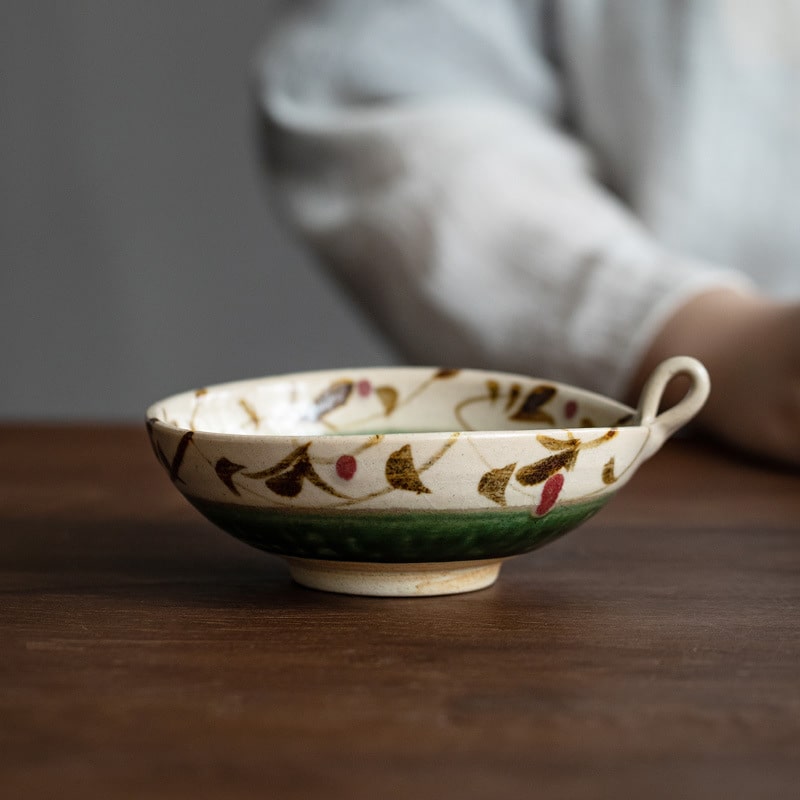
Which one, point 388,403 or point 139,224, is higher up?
point 388,403

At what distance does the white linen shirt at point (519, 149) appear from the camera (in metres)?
0.77

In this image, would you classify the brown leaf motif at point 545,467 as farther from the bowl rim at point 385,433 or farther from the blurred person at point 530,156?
the blurred person at point 530,156

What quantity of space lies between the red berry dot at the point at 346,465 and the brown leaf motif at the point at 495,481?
0.04 metres

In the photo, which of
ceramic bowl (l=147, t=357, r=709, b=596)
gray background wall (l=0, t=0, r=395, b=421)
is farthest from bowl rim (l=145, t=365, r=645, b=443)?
gray background wall (l=0, t=0, r=395, b=421)

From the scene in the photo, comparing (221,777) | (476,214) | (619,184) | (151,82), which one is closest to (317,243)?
(476,214)

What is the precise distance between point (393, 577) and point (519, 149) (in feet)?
1.73

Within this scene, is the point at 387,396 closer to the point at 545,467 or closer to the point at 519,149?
the point at 545,467

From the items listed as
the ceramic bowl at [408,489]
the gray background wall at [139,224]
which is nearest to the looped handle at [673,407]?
the ceramic bowl at [408,489]

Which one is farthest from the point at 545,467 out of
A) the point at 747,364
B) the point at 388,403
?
the point at 747,364

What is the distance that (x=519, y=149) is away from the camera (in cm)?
80

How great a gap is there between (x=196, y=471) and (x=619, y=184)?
Result: 2.10 ft

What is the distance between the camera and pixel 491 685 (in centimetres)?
26

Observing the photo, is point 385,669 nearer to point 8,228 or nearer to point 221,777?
point 221,777

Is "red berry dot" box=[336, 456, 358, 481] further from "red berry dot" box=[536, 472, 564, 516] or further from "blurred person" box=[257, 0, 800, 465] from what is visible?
"blurred person" box=[257, 0, 800, 465]
